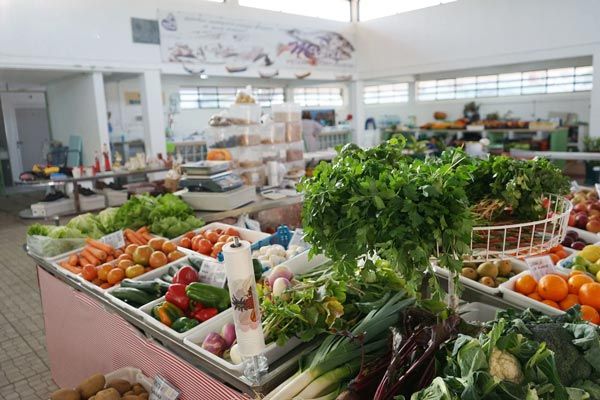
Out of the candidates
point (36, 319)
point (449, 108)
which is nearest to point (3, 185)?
point (36, 319)

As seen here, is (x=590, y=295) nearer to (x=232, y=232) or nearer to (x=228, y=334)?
(x=228, y=334)

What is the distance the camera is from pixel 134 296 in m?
2.11

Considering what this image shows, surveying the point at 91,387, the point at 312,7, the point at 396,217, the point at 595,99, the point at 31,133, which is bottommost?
the point at 91,387

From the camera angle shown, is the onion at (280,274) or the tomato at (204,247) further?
the tomato at (204,247)

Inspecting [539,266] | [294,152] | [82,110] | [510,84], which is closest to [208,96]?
[82,110]

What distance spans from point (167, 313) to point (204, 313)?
0.51 ft

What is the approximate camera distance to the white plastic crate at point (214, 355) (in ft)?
4.99

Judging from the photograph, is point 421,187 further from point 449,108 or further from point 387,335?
point 449,108

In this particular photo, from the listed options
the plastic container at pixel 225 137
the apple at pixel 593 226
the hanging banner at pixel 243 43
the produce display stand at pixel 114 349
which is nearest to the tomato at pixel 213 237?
the produce display stand at pixel 114 349

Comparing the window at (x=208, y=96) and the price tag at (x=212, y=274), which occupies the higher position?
the window at (x=208, y=96)

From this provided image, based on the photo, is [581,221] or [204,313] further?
[581,221]

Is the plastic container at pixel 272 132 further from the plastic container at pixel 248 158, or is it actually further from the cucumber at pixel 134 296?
the cucumber at pixel 134 296

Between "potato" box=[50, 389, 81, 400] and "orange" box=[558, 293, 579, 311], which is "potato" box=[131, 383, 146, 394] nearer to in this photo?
"potato" box=[50, 389, 81, 400]

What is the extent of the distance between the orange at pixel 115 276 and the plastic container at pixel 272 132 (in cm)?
234
